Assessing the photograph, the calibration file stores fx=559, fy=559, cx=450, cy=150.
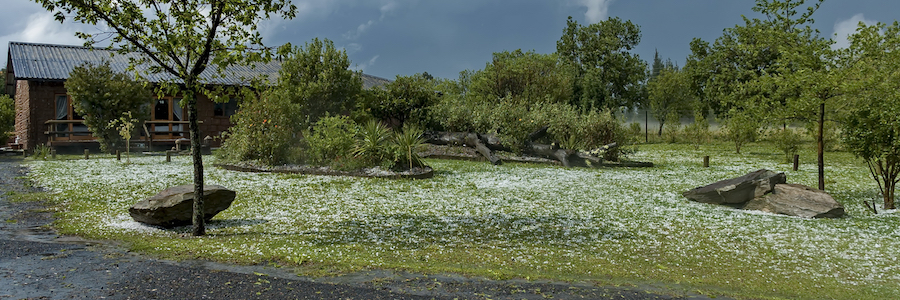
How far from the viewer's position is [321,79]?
73.2 feet

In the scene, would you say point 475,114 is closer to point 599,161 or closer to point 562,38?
point 599,161

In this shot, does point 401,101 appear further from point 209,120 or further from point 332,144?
point 209,120

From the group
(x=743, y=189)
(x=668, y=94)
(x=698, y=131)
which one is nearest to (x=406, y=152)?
(x=743, y=189)

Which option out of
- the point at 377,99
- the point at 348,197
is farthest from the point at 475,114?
the point at 348,197

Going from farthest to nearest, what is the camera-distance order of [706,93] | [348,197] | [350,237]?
[706,93], [348,197], [350,237]

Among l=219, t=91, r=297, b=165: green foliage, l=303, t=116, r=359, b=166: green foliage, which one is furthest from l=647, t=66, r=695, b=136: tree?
l=219, t=91, r=297, b=165: green foliage

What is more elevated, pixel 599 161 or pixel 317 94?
pixel 317 94

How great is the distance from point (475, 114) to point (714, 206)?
1438 centimetres

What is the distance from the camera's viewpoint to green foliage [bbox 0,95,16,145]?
30.9 m

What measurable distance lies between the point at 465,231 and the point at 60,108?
86.6ft

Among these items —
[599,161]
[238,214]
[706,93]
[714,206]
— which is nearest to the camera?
[238,214]

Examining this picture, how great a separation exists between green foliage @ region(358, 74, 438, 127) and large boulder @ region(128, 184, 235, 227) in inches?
606

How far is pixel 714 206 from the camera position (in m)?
10.7

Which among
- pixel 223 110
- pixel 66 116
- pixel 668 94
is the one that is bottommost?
pixel 66 116
